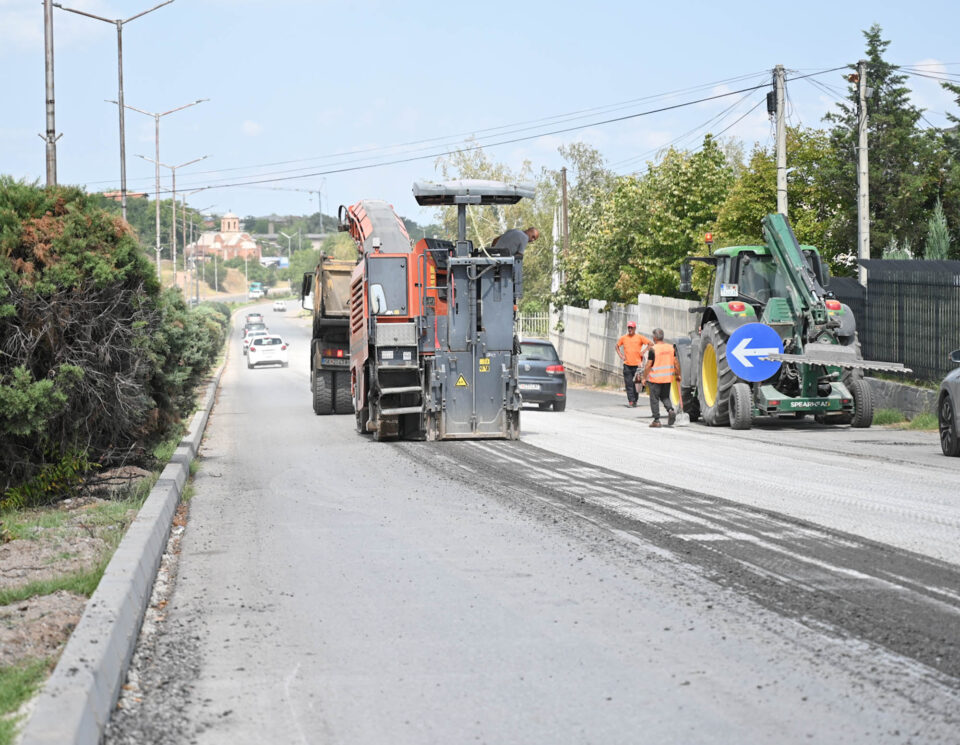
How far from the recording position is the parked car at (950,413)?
15.0m

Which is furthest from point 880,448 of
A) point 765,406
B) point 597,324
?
point 597,324

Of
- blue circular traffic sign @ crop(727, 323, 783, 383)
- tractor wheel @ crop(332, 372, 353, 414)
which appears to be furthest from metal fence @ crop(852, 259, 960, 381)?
tractor wheel @ crop(332, 372, 353, 414)

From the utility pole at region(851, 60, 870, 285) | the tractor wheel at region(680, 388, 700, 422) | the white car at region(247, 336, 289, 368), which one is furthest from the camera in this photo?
the white car at region(247, 336, 289, 368)

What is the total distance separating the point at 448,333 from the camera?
711 inches

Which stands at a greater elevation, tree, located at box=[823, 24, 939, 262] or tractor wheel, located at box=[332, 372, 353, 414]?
tree, located at box=[823, 24, 939, 262]

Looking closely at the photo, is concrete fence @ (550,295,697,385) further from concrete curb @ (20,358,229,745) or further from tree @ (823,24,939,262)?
concrete curb @ (20,358,229,745)

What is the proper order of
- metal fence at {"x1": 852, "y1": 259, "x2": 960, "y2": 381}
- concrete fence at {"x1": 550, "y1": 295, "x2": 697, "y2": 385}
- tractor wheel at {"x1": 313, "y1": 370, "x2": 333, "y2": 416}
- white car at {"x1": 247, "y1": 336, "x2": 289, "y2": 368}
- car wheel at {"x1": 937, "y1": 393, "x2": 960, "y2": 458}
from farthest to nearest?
white car at {"x1": 247, "y1": 336, "x2": 289, "y2": 368} < concrete fence at {"x1": 550, "y1": 295, "x2": 697, "y2": 385} < tractor wheel at {"x1": 313, "y1": 370, "x2": 333, "y2": 416} < metal fence at {"x1": 852, "y1": 259, "x2": 960, "y2": 381} < car wheel at {"x1": 937, "y1": 393, "x2": 960, "y2": 458}

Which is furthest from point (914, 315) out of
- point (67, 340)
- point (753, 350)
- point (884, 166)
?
point (884, 166)

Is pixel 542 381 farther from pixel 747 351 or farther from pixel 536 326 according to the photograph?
pixel 536 326

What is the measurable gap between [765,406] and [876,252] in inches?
1014

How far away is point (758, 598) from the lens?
7047 millimetres

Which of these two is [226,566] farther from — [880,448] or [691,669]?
[880,448]

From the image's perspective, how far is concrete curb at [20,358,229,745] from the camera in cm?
451

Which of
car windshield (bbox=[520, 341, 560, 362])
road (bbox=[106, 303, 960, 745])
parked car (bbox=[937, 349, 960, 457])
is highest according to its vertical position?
car windshield (bbox=[520, 341, 560, 362])
